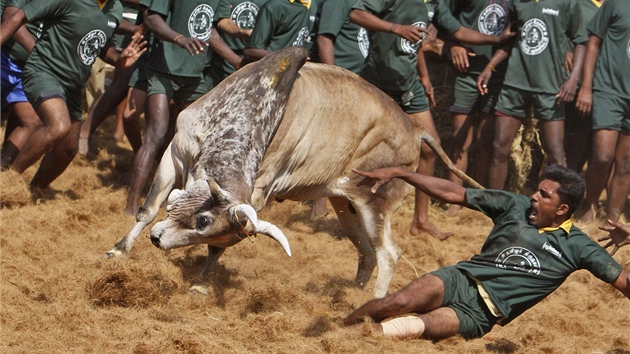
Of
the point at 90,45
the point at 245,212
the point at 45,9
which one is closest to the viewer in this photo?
the point at 245,212

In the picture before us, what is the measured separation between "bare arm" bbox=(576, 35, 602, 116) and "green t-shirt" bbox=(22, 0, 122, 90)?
477 cm

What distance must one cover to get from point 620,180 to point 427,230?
229 centimetres

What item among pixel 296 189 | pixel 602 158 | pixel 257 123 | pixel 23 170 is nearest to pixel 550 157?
pixel 602 158

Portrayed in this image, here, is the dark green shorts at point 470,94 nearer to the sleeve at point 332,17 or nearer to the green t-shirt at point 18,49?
the sleeve at point 332,17

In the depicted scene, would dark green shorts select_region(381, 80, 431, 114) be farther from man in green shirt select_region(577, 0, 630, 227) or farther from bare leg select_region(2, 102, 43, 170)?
bare leg select_region(2, 102, 43, 170)

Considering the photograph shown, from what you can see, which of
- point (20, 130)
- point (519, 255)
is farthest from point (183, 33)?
point (519, 255)

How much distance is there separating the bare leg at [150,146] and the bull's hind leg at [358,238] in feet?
5.75

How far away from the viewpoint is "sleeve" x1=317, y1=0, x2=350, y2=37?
32.1 feet

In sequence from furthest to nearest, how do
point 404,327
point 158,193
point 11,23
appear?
point 11,23 → point 158,193 → point 404,327

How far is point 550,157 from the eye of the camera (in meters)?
10.9

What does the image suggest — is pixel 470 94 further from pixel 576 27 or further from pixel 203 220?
pixel 203 220

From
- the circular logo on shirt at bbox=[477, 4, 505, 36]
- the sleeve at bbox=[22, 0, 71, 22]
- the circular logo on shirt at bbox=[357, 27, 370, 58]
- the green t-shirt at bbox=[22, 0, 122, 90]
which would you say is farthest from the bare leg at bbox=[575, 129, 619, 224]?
the sleeve at bbox=[22, 0, 71, 22]

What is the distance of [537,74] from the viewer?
1055cm

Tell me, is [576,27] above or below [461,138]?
above
